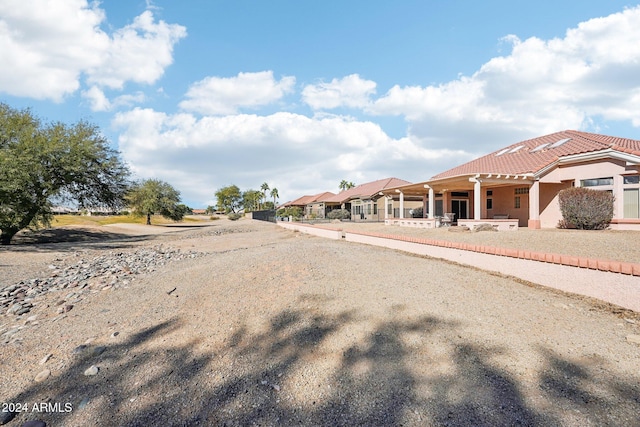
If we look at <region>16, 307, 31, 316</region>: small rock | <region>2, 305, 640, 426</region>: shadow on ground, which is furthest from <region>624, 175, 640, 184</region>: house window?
<region>16, 307, 31, 316</region>: small rock

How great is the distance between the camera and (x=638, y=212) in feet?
45.8

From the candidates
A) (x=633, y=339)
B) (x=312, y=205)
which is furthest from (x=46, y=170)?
(x=312, y=205)

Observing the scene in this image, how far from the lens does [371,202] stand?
41188 millimetres

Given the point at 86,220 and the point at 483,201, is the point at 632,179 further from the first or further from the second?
the point at 86,220

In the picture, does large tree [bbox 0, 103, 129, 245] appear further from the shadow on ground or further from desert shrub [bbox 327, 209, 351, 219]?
desert shrub [bbox 327, 209, 351, 219]

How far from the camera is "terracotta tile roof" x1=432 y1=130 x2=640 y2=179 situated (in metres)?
17.1

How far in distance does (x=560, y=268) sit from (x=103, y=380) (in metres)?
7.78

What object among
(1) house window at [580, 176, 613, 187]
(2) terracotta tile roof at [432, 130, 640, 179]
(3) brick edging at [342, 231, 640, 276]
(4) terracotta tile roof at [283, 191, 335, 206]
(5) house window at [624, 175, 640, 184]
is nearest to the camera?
(3) brick edging at [342, 231, 640, 276]

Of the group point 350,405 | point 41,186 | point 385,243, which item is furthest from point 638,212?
point 41,186

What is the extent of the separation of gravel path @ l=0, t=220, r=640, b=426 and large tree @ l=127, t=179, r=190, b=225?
39224 millimetres

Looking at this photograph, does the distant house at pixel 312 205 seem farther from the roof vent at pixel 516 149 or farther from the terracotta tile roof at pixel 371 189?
the roof vent at pixel 516 149

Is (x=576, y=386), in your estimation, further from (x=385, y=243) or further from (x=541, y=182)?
(x=541, y=182)

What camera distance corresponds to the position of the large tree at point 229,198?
10094 centimetres

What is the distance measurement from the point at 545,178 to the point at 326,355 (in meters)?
18.4
